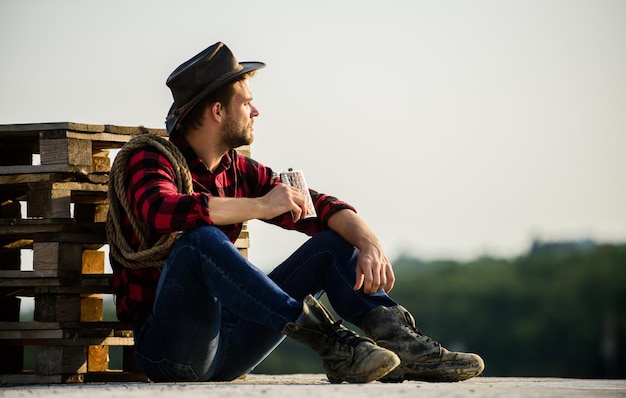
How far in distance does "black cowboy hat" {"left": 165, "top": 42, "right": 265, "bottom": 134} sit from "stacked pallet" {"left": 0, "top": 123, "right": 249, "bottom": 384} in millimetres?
703

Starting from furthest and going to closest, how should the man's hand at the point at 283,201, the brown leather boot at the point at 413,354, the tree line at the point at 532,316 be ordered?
the tree line at the point at 532,316 → the brown leather boot at the point at 413,354 → the man's hand at the point at 283,201

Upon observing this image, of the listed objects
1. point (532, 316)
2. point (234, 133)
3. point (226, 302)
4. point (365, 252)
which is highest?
point (234, 133)

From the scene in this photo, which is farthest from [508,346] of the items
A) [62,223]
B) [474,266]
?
[62,223]

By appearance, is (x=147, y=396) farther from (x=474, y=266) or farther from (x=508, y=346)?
(x=474, y=266)

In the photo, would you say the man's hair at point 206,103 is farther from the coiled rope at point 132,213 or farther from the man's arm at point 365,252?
the man's arm at point 365,252

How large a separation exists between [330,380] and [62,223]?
6.16 feet

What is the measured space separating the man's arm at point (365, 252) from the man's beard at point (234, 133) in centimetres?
65

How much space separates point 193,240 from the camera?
554 cm

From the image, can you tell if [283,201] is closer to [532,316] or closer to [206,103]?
[206,103]

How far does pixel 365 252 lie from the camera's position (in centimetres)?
612

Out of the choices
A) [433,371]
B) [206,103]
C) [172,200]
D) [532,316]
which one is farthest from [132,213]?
[532,316]

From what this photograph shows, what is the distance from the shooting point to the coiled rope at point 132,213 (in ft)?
19.4

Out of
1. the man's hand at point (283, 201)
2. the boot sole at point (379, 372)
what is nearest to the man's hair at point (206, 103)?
the man's hand at point (283, 201)

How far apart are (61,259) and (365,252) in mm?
1775
